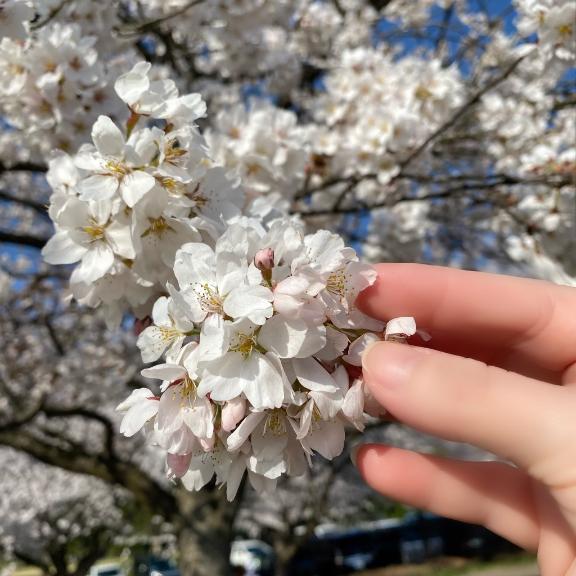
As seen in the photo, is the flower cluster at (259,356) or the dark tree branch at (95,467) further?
the dark tree branch at (95,467)

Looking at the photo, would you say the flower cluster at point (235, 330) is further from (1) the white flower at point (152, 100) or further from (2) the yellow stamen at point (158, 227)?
(1) the white flower at point (152, 100)

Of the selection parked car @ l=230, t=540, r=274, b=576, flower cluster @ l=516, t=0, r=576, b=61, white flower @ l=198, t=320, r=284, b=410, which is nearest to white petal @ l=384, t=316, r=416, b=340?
white flower @ l=198, t=320, r=284, b=410

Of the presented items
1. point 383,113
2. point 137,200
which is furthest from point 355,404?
point 383,113

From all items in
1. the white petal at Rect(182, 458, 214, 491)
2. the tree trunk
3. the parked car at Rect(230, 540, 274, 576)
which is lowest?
the parked car at Rect(230, 540, 274, 576)

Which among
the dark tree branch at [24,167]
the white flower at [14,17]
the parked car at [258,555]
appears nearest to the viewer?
the white flower at [14,17]

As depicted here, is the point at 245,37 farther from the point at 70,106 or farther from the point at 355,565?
the point at 355,565

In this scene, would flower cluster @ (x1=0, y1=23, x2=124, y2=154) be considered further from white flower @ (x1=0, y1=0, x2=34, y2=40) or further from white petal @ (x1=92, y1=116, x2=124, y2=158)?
white petal @ (x1=92, y1=116, x2=124, y2=158)

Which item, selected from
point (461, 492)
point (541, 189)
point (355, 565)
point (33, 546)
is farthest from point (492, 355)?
point (355, 565)

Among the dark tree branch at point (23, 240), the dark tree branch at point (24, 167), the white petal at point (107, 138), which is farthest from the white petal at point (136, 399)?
the dark tree branch at point (23, 240)
